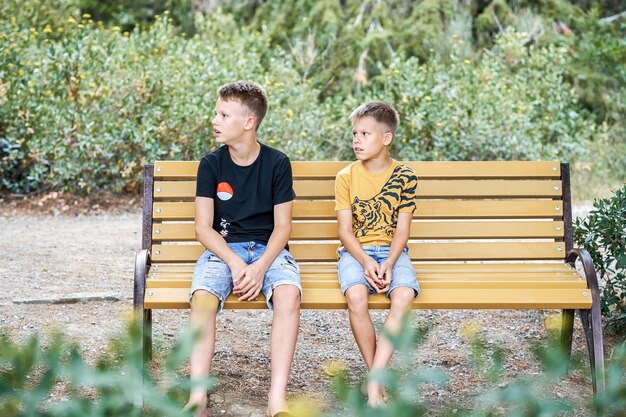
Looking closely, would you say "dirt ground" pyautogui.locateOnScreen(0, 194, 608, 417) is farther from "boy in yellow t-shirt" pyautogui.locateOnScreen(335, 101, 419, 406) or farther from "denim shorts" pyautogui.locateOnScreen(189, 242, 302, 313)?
"boy in yellow t-shirt" pyautogui.locateOnScreen(335, 101, 419, 406)

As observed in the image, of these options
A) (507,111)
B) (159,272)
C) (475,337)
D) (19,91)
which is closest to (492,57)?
(507,111)

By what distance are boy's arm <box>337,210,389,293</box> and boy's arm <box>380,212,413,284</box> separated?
0.04 metres

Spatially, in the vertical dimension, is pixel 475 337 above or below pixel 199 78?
below

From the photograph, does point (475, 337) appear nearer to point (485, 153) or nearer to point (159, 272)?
point (159, 272)

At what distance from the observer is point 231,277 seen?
10.9 ft

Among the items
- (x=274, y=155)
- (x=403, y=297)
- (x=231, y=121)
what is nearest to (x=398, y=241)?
(x=403, y=297)

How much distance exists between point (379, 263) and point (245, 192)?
1.92 feet

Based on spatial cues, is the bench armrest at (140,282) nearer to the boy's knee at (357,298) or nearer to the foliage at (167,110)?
the boy's knee at (357,298)

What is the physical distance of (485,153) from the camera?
930 cm

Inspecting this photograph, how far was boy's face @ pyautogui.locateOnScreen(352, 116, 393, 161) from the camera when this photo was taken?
3.62 meters

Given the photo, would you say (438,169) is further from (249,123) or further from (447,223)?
(249,123)

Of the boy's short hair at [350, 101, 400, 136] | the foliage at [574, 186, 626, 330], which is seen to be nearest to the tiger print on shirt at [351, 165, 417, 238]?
the boy's short hair at [350, 101, 400, 136]

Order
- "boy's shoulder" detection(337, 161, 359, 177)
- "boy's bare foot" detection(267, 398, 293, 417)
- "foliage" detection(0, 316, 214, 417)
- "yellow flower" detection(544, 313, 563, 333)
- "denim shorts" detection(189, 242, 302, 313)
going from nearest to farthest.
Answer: "foliage" detection(0, 316, 214, 417), "yellow flower" detection(544, 313, 563, 333), "boy's bare foot" detection(267, 398, 293, 417), "denim shorts" detection(189, 242, 302, 313), "boy's shoulder" detection(337, 161, 359, 177)

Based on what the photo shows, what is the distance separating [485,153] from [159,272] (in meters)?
6.25
